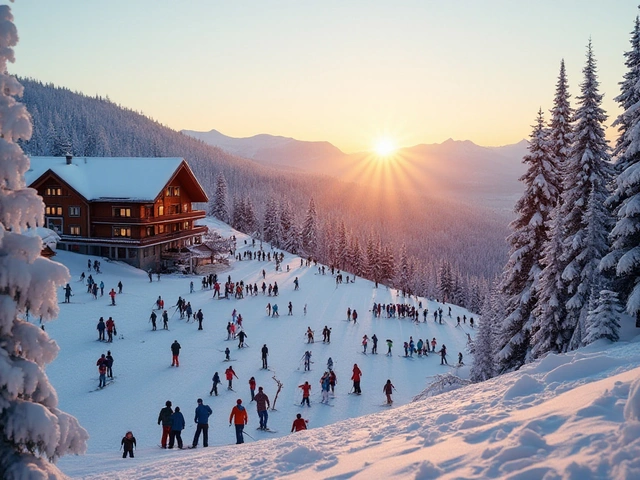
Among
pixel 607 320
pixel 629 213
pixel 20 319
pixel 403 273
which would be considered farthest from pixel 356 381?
pixel 403 273

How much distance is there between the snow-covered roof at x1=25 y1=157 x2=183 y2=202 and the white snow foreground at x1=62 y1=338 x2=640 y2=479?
36474mm

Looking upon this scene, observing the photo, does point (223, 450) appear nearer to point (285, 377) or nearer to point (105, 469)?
point (105, 469)

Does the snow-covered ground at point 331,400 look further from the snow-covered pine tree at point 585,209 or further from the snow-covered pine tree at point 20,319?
the snow-covered pine tree at point 585,209

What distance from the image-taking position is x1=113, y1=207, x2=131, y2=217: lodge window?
4507 cm

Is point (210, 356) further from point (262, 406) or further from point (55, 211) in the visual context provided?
point (55, 211)

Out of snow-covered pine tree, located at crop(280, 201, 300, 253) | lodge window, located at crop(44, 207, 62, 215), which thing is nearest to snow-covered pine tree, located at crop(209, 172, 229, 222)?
snow-covered pine tree, located at crop(280, 201, 300, 253)

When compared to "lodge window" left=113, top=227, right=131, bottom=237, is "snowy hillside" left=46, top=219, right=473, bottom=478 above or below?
below

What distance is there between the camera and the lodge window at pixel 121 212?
148 feet

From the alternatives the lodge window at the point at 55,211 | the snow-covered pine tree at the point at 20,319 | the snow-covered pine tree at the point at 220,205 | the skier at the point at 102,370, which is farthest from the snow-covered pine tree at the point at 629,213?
the snow-covered pine tree at the point at 220,205

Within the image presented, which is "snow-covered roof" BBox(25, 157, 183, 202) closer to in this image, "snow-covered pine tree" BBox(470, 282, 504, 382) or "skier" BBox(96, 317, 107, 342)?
"skier" BBox(96, 317, 107, 342)

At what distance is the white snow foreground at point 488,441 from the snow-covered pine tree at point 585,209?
5772 mm

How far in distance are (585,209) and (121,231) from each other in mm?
39639

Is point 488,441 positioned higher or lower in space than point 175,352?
higher

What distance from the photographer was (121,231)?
45.3m
